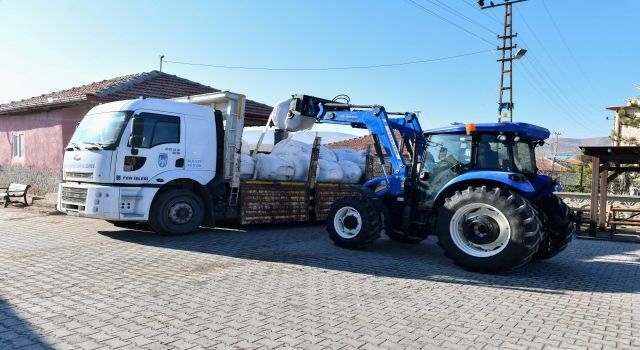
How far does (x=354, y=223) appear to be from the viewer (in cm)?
835

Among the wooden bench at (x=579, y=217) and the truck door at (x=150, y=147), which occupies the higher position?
the truck door at (x=150, y=147)

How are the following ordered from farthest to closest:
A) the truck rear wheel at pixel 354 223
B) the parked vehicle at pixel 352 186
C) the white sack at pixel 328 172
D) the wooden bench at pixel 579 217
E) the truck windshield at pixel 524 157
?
the white sack at pixel 328 172 → the truck rear wheel at pixel 354 223 → the wooden bench at pixel 579 217 → the truck windshield at pixel 524 157 → the parked vehicle at pixel 352 186

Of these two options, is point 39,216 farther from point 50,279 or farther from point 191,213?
point 50,279

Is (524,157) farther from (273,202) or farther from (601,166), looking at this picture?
(601,166)

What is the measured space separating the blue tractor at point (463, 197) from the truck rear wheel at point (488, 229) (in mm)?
13

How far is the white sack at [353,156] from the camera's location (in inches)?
516

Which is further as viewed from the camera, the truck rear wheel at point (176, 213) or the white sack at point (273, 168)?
the white sack at point (273, 168)

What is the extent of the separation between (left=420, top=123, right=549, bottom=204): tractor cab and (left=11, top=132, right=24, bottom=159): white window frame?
14726 mm

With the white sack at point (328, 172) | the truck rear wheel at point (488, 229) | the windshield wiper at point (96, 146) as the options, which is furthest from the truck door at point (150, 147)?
the truck rear wheel at point (488, 229)

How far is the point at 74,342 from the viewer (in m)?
3.66

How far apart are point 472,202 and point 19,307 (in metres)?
5.61

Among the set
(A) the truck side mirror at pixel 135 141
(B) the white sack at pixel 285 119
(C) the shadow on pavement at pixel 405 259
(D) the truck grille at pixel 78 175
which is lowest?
(C) the shadow on pavement at pixel 405 259

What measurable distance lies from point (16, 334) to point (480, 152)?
6308mm

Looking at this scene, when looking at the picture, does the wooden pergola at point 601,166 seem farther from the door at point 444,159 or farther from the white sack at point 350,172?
the door at point 444,159
